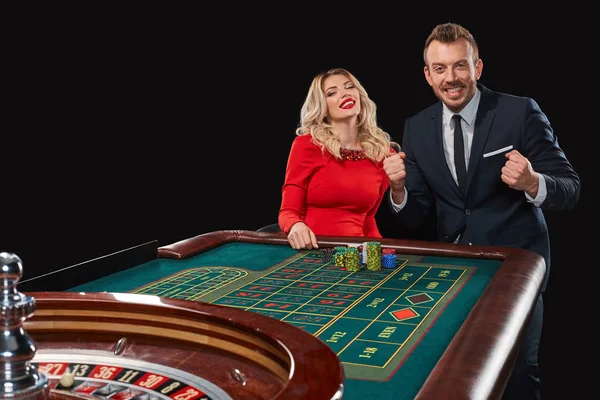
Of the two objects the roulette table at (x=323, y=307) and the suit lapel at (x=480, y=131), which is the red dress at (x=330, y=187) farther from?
the roulette table at (x=323, y=307)

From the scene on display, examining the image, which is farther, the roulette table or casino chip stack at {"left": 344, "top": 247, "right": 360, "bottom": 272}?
casino chip stack at {"left": 344, "top": 247, "right": 360, "bottom": 272}

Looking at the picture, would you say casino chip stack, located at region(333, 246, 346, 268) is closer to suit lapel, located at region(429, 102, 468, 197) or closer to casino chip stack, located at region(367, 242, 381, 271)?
casino chip stack, located at region(367, 242, 381, 271)

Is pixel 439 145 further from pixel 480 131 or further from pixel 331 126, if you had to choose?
pixel 331 126

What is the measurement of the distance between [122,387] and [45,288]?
110 centimetres

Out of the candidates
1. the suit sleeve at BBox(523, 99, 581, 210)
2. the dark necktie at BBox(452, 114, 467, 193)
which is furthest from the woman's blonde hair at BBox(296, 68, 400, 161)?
the suit sleeve at BBox(523, 99, 581, 210)

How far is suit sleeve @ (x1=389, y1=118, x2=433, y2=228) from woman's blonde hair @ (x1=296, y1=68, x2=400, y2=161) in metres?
0.15

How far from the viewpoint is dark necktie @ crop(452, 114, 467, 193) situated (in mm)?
3688

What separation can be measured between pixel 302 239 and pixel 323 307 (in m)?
1.02

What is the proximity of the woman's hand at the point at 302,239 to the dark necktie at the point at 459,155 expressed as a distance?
3.18 feet

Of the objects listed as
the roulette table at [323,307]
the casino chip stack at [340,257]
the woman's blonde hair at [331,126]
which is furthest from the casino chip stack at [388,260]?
the woman's blonde hair at [331,126]

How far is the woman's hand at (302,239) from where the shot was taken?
3.13m

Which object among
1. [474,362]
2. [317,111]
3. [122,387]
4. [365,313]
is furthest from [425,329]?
[317,111]

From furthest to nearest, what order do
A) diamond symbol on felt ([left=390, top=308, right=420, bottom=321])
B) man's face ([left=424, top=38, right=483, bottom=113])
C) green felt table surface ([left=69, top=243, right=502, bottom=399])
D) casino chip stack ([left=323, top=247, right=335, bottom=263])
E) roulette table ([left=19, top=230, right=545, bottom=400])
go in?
man's face ([left=424, top=38, right=483, bottom=113]) → casino chip stack ([left=323, top=247, right=335, bottom=263]) → diamond symbol on felt ([left=390, top=308, right=420, bottom=321]) → green felt table surface ([left=69, top=243, right=502, bottom=399]) → roulette table ([left=19, top=230, right=545, bottom=400])

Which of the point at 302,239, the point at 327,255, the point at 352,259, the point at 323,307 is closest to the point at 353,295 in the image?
the point at 323,307
